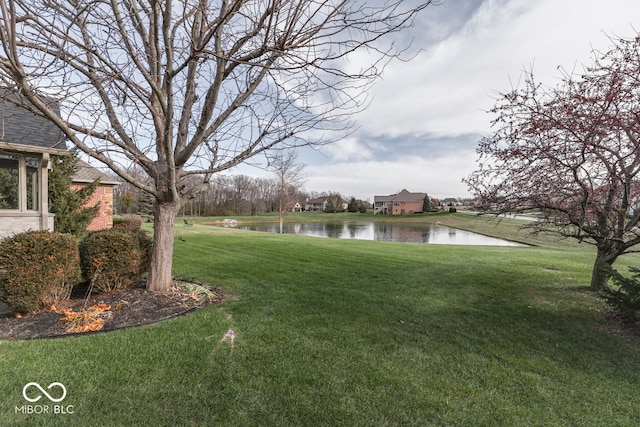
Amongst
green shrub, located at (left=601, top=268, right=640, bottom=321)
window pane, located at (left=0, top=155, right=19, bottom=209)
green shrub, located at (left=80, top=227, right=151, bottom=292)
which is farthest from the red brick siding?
green shrub, located at (left=80, top=227, right=151, bottom=292)

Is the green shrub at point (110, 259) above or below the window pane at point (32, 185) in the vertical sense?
below

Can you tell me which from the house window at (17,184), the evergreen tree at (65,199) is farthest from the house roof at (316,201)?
the house window at (17,184)

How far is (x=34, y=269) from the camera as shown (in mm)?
3467

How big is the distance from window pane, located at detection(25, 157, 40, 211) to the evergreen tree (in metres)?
3.55

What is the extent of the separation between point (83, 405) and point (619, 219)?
7.09 metres

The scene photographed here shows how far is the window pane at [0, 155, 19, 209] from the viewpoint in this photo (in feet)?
23.6

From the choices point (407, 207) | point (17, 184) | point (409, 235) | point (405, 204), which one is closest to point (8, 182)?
point (17, 184)

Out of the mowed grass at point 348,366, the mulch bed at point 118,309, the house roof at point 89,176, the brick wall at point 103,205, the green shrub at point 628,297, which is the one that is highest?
the house roof at point 89,176

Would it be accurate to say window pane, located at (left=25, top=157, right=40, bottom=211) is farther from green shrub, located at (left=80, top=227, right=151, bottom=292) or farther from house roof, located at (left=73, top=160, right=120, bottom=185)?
house roof, located at (left=73, top=160, right=120, bottom=185)

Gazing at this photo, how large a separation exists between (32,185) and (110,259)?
19.4ft

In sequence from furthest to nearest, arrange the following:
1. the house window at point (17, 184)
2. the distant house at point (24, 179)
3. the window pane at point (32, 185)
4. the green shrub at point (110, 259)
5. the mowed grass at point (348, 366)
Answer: the window pane at point (32, 185) < the house window at point (17, 184) < the distant house at point (24, 179) < the green shrub at point (110, 259) < the mowed grass at point (348, 366)

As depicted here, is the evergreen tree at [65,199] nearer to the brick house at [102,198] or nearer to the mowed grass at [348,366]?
the brick house at [102,198]

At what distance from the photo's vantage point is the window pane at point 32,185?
24.9ft

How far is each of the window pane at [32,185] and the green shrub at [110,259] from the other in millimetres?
5087
